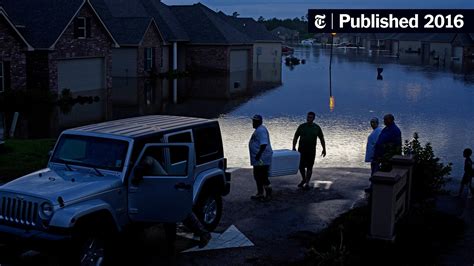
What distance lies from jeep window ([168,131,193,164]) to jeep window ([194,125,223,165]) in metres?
0.26

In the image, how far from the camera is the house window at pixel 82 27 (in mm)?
39188

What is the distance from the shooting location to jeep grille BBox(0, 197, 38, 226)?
8172 millimetres

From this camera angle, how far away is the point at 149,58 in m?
55.0

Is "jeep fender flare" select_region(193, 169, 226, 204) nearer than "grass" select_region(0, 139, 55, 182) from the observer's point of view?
Yes

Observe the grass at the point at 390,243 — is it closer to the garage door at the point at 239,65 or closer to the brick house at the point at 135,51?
the brick house at the point at 135,51

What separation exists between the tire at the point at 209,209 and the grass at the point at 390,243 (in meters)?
1.87

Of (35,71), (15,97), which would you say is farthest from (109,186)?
(35,71)

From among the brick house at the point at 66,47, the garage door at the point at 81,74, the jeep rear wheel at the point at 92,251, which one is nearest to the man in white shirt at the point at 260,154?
the jeep rear wheel at the point at 92,251

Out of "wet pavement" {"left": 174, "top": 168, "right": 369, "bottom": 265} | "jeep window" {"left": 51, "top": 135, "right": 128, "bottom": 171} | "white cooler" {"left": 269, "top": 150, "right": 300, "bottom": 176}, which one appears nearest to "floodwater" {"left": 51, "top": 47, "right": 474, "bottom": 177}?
"wet pavement" {"left": 174, "top": 168, "right": 369, "bottom": 265}

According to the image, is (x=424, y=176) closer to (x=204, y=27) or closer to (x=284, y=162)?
(x=284, y=162)

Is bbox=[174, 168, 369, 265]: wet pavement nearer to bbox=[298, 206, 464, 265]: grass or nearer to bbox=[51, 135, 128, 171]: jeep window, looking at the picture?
bbox=[298, 206, 464, 265]: grass

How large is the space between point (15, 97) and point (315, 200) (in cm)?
2165

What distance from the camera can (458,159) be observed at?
19578 mm

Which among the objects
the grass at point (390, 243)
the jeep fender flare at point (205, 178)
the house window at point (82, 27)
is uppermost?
the house window at point (82, 27)
